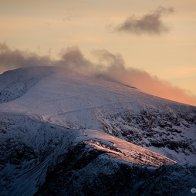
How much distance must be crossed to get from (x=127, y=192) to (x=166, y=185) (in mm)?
13723

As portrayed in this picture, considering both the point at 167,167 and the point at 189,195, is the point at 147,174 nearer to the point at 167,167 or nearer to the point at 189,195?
the point at 167,167

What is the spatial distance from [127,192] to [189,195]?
2273 centimetres

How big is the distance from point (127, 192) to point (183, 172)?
1501 centimetres

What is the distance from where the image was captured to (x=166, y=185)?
7426 inches

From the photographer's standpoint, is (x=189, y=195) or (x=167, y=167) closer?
(x=189, y=195)

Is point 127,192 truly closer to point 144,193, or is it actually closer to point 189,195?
point 144,193

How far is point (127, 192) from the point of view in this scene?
654 ft

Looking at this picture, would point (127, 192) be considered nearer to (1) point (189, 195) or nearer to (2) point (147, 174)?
(2) point (147, 174)

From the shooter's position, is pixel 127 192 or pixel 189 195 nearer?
pixel 189 195

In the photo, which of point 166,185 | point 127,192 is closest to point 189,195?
point 166,185

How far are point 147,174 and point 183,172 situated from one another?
10.4 meters

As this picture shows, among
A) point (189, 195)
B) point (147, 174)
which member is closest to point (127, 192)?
point (147, 174)

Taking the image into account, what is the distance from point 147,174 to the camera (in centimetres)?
19925
